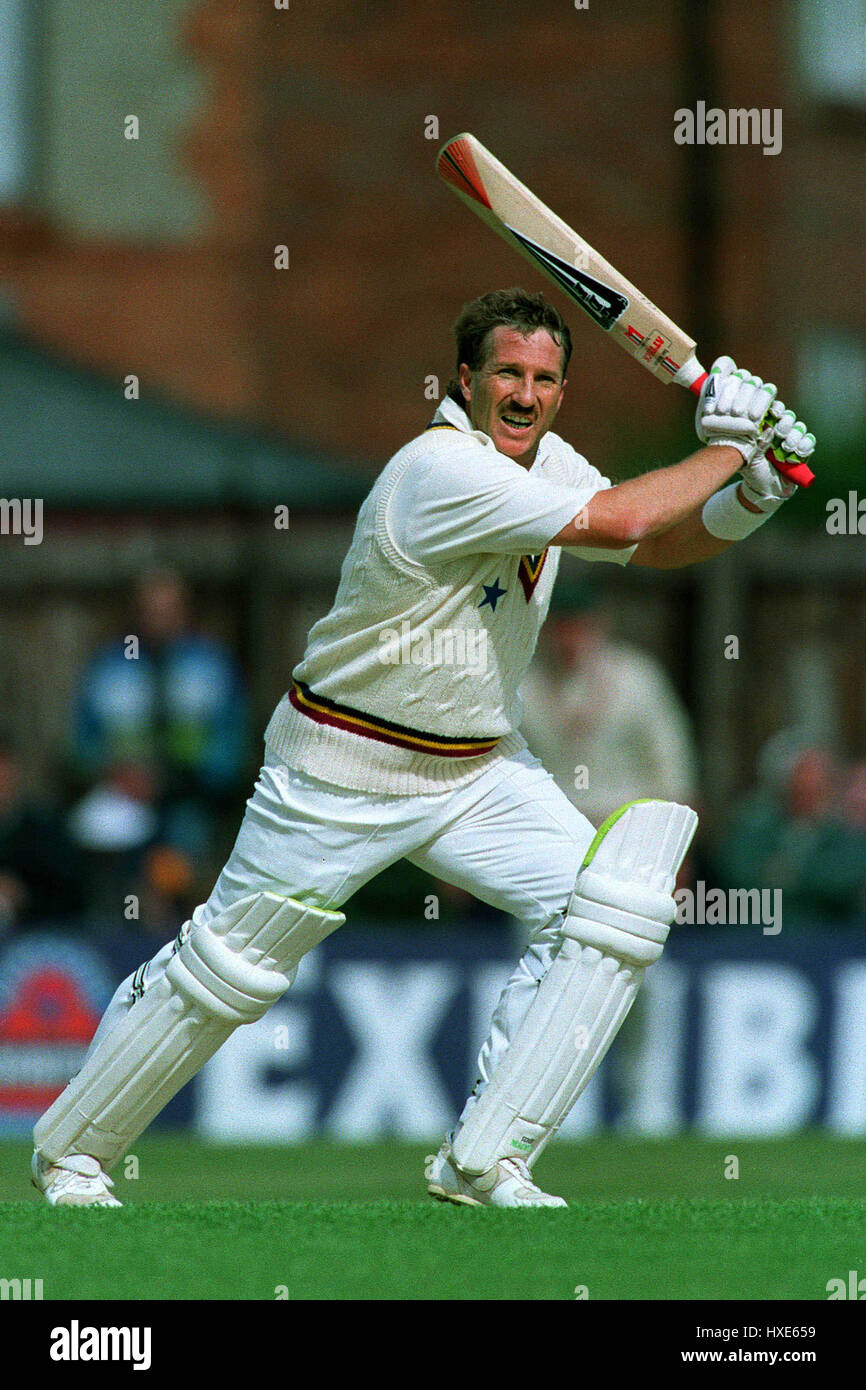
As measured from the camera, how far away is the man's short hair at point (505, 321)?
5.29 metres

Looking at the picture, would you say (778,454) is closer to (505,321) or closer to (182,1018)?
(505,321)

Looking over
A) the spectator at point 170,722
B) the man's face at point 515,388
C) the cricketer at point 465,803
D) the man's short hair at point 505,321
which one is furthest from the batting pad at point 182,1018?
the spectator at point 170,722

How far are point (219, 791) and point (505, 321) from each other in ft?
17.0

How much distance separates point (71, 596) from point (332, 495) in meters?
1.51

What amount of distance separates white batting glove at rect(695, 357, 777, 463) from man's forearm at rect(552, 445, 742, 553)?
170 mm

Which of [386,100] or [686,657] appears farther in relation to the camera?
[386,100]

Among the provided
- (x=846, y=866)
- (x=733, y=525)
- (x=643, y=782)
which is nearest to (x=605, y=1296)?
(x=733, y=525)

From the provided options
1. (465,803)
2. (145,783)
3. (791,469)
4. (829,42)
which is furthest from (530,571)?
(829,42)

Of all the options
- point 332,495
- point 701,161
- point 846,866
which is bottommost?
point 846,866

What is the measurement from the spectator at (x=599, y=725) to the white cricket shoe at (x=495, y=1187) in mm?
4107

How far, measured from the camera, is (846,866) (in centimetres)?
1008

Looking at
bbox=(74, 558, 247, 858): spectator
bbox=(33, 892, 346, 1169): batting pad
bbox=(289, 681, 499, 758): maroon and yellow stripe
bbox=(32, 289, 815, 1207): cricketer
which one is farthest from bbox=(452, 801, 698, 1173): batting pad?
bbox=(74, 558, 247, 858): spectator
